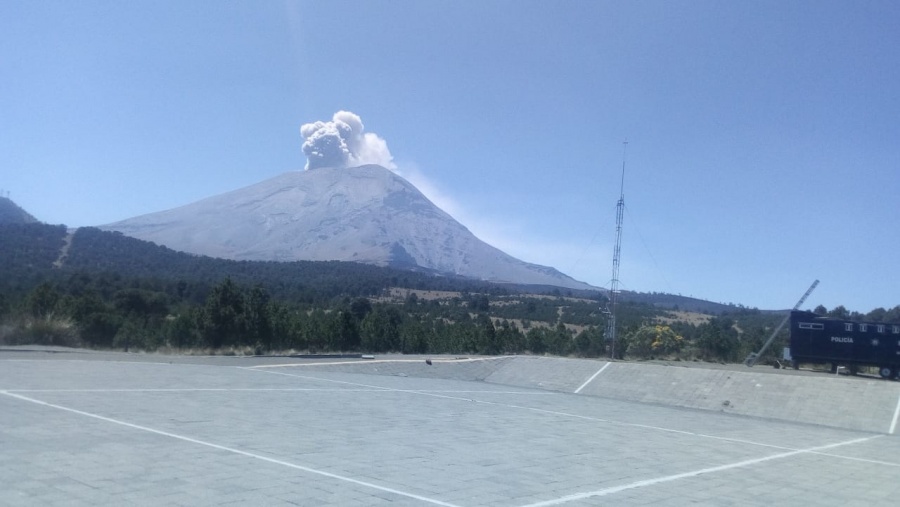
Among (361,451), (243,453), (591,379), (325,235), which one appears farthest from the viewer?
(325,235)

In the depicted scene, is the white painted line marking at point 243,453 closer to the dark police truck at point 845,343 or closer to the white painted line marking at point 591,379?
the white painted line marking at point 591,379

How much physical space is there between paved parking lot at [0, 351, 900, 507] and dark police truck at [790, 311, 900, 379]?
19121 mm

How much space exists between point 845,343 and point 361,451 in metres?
32.8

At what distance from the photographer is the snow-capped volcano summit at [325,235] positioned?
155 m

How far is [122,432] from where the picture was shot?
334 inches

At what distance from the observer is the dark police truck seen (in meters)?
33.5

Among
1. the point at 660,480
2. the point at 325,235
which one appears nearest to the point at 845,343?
the point at 660,480

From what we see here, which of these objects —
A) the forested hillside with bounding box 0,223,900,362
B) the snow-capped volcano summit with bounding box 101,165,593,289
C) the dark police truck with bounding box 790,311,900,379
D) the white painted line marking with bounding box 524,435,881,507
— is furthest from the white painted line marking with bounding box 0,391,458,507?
the snow-capped volcano summit with bounding box 101,165,593,289

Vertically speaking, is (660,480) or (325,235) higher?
(325,235)

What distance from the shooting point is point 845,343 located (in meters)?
34.6

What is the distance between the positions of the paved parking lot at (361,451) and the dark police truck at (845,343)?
19121mm

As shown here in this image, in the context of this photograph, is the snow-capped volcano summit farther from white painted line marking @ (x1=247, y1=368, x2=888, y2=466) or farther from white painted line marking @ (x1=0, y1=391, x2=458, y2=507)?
white painted line marking @ (x1=0, y1=391, x2=458, y2=507)

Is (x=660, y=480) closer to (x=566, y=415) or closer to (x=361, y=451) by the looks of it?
(x=361, y=451)

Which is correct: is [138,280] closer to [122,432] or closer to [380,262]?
[122,432]
